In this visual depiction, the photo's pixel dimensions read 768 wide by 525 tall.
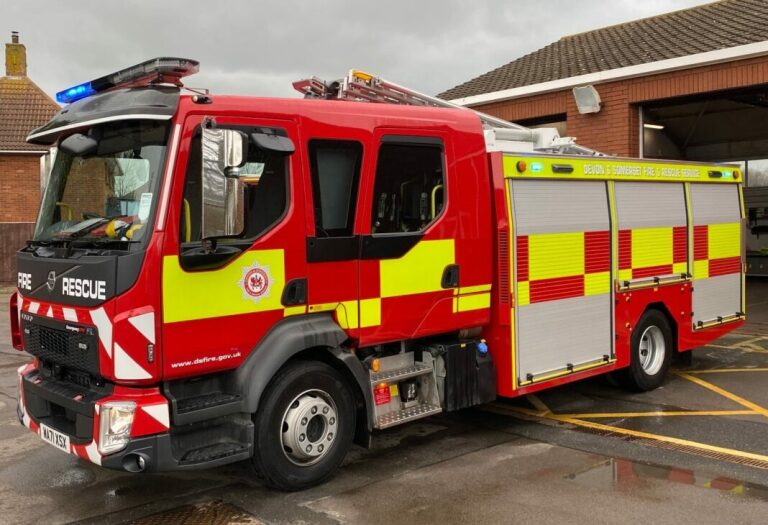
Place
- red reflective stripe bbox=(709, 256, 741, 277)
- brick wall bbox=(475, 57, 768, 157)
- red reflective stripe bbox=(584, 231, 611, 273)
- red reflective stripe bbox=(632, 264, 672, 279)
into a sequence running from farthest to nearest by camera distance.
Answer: brick wall bbox=(475, 57, 768, 157) → red reflective stripe bbox=(709, 256, 741, 277) → red reflective stripe bbox=(632, 264, 672, 279) → red reflective stripe bbox=(584, 231, 611, 273)

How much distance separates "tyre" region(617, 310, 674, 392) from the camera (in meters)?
7.04

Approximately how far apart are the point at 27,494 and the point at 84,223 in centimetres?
190

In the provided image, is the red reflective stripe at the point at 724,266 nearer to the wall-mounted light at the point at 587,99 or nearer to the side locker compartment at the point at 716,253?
the side locker compartment at the point at 716,253

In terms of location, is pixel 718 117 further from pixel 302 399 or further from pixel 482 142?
pixel 302 399

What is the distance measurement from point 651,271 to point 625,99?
5.79 metres

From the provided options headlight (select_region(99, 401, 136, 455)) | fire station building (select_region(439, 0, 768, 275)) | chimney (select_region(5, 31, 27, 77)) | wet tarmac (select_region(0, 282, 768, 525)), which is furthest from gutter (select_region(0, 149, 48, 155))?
headlight (select_region(99, 401, 136, 455))

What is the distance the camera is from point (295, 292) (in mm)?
4586

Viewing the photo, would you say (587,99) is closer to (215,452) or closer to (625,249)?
(625,249)

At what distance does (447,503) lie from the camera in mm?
4461

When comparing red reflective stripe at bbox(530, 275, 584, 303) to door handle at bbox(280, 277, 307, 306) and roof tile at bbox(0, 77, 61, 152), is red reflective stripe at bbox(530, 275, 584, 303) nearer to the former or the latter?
door handle at bbox(280, 277, 307, 306)

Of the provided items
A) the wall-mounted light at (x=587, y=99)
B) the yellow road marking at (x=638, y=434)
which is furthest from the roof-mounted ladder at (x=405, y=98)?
the wall-mounted light at (x=587, y=99)

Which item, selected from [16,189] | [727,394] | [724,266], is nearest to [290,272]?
[727,394]

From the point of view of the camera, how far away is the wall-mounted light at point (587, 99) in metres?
12.1

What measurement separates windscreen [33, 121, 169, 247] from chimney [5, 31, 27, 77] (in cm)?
2282
